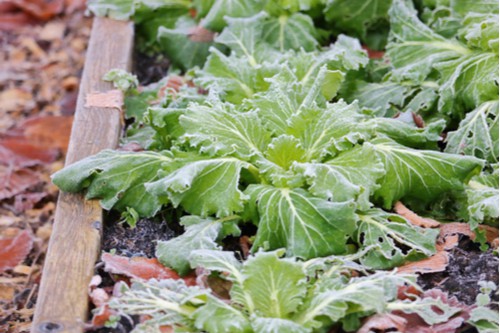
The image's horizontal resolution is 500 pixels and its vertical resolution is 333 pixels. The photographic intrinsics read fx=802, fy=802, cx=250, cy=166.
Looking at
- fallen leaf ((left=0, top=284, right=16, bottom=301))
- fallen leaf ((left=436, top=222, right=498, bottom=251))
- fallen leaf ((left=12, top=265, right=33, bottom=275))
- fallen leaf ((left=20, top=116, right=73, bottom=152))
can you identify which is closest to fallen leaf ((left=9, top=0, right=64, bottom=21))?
fallen leaf ((left=20, top=116, right=73, bottom=152))

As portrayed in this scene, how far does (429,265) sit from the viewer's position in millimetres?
2164

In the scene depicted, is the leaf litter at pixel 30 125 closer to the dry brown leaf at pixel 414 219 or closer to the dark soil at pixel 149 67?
the dark soil at pixel 149 67

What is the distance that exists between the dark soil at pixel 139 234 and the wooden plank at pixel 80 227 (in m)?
0.06

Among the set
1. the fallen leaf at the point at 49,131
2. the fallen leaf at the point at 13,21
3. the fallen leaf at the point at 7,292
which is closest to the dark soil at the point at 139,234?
the fallen leaf at the point at 7,292

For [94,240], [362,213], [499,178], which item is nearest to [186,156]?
[94,240]

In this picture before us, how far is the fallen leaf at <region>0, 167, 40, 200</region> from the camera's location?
3275mm

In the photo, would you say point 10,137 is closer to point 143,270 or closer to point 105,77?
point 105,77

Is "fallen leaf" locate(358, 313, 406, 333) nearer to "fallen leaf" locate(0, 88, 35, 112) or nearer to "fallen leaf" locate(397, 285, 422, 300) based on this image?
"fallen leaf" locate(397, 285, 422, 300)

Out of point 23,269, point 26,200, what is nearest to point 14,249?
point 23,269

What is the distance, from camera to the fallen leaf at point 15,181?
→ 3275 mm

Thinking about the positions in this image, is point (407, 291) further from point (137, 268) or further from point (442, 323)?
point (137, 268)

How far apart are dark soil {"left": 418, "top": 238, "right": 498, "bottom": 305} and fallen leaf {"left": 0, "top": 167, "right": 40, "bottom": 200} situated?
71.6 inches

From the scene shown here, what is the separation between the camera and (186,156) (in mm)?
2346

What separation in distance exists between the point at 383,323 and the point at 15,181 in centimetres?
196
